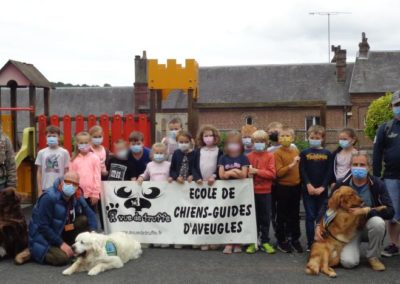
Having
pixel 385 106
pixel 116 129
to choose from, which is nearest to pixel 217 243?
pixel 116 129

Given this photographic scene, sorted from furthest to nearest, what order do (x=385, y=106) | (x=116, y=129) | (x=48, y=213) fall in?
1. (x=385, y=106)
2. (x=116, y=129)
3. (x=48, y=213)

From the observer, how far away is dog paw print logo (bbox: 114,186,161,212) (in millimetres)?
7969

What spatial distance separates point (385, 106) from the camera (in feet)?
84.3

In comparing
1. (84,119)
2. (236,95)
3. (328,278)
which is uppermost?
(236,95)

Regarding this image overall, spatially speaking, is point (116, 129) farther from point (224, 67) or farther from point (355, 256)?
point (224, 67)

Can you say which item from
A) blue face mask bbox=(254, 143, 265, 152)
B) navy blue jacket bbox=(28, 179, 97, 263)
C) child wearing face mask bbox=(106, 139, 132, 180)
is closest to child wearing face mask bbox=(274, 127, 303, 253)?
blue face mask bbox=(254, 143, 265, 152)

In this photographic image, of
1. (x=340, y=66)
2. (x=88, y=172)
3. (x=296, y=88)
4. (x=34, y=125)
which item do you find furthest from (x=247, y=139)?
(x=340, y=66)

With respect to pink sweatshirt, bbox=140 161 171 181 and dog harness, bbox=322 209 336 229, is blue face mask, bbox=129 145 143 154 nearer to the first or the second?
pink sweatshirt, bbox=140 161 171 181

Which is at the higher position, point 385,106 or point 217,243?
point 385,106

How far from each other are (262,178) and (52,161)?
Result: 3.21 metres

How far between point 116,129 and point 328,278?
21.7ft

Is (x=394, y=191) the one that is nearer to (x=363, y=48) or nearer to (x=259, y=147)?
(x=259, y=147)

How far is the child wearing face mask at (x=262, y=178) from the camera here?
7.36 meters

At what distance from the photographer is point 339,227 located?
6469mm
